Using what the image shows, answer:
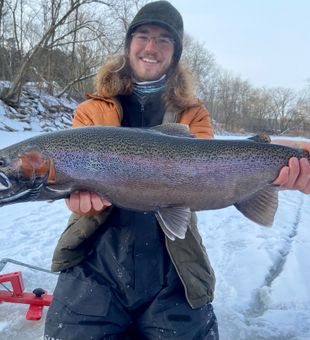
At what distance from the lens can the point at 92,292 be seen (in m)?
2.42

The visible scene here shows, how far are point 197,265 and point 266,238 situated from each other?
2.99 meters

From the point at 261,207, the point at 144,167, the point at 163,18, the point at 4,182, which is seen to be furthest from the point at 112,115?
the point at 261,207

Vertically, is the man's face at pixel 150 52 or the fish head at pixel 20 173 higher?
the man's face at pixel 150 52

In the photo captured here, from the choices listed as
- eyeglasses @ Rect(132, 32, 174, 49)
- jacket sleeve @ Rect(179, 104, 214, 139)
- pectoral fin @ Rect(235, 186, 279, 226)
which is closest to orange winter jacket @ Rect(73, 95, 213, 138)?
jacket sleeve @ Rect(179, 104, 214, 139)

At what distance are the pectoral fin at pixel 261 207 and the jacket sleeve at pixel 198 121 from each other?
0.62m

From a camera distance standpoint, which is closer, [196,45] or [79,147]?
[79,147]

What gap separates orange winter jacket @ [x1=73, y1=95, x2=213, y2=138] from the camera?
8.65 ft

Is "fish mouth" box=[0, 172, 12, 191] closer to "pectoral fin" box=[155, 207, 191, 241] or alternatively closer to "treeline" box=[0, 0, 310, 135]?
"pectoral fin" box=[155, 207, 191, 241]

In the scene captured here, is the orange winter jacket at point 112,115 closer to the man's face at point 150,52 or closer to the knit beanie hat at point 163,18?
the man's face at point 150,52

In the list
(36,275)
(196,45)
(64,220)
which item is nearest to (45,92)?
(64,220)

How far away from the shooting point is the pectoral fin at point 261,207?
7.98 ft

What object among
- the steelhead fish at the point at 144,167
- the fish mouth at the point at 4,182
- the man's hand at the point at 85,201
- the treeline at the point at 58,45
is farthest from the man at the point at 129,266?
the treeline at the point at 58,45

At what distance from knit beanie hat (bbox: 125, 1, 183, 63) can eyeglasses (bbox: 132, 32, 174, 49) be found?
51mm

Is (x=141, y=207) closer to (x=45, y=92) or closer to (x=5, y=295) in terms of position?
(x=5, y=295)
